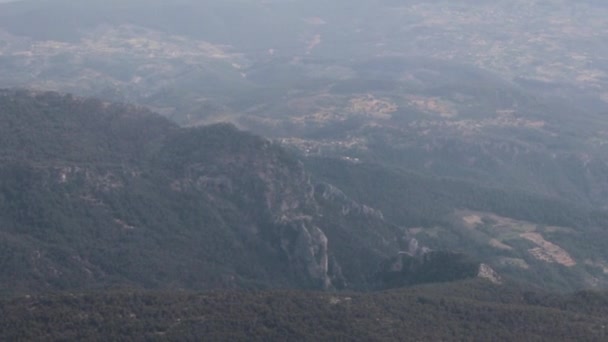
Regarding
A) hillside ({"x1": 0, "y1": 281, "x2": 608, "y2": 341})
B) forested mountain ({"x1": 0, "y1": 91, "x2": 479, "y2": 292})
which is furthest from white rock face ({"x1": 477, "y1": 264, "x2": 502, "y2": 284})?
hillside ({"x1": 0, "y1": 281, "x2": 608, "y2": 341})

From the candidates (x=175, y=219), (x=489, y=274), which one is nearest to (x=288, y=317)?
(x=489, y=274)

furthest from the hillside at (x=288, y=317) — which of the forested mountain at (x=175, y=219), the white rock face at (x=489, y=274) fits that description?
the forested mountain at (x=175, y=219)

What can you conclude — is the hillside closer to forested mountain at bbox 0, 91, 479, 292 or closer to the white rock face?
the white rock face

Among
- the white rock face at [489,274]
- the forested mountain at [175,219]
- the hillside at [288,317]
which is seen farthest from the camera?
the forested mountain at [175,219]

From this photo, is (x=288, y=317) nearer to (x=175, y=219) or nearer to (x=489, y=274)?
(x=489, y=274)

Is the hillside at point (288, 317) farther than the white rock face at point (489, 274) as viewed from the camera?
No

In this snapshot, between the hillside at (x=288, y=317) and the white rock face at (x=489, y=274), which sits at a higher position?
the hillside at (x=288, y=317)

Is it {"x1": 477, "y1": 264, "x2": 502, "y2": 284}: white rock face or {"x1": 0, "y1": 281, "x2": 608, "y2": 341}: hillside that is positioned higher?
{"x1": 0, "y1": 281, "x2": 608, "y2": 341}: hillside

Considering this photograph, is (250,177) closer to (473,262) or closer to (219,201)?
(219,201)

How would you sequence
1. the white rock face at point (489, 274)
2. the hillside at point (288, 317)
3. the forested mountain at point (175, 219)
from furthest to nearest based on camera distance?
1. the forested mountain at point (175, 219)
2. the white rock face at point (489, 274)
3. the hillside at point (288, 317)

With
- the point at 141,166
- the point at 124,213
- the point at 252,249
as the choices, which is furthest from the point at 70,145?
the point at 252,249

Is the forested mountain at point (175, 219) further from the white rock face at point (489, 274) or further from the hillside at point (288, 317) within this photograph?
the hillside at point (288, 317)
